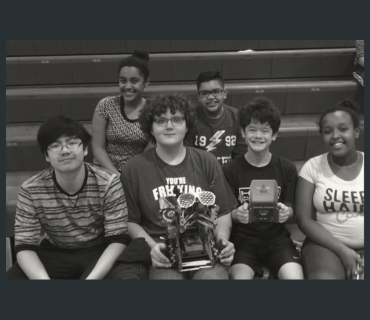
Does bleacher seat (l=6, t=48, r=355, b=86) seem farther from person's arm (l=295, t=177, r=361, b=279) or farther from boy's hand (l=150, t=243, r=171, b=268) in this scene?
boy's hand (l=150, t=243, r=171, b=268)

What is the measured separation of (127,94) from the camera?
1871mm

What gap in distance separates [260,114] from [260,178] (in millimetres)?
264

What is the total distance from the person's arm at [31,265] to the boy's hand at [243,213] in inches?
29.1

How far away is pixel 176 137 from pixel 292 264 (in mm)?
664

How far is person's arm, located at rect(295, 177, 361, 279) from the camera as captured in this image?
1.33 meters

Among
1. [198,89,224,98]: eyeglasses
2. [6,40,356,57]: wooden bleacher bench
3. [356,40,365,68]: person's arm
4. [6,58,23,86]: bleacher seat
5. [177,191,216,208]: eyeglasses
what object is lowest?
[177,191,216,208]: eyeglasses

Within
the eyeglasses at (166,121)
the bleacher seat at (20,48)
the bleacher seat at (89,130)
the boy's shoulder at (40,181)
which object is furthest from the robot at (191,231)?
the bleacher seat at (20,48)

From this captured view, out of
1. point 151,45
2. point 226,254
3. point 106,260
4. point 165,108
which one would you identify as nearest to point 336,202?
point 226,254

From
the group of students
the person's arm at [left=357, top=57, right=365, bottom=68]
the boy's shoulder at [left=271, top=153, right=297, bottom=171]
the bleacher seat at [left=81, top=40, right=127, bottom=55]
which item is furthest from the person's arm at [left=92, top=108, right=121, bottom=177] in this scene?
Result: the person's arm at [left=357, top=57, right=365, bottom=68]

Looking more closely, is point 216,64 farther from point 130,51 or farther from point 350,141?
point 350,141

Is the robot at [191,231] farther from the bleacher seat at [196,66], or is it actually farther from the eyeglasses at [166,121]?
the bleacher seat at [196,66]

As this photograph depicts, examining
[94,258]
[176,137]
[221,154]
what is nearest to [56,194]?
[94,258]

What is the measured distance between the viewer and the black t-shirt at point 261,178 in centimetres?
148

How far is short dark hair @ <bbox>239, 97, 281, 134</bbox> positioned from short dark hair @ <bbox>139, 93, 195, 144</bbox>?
0.22 meters
